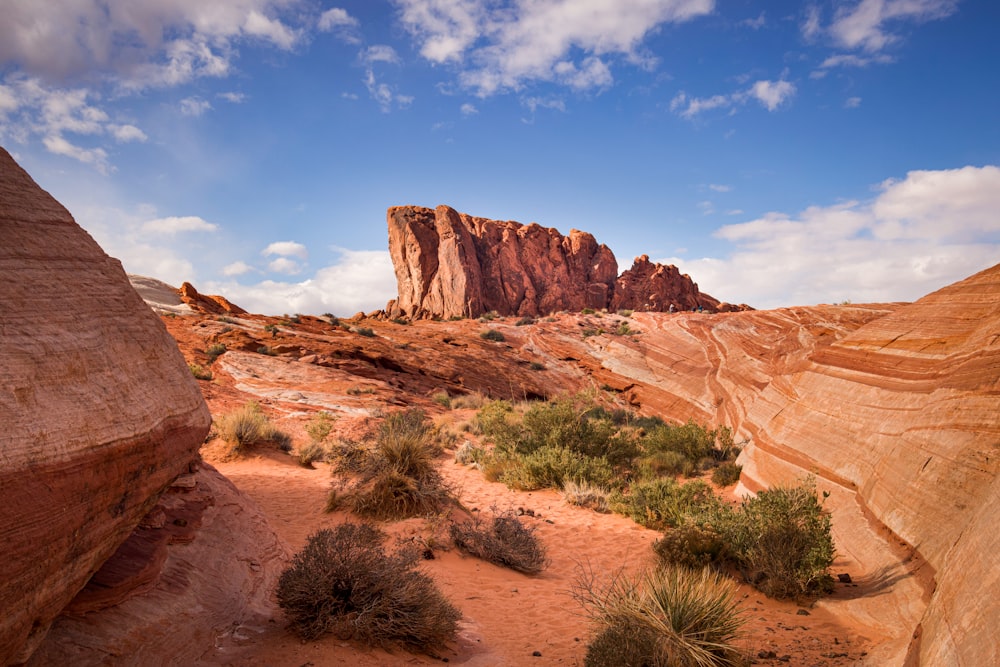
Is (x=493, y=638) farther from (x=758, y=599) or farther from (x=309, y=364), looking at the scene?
(x=309, y=364)

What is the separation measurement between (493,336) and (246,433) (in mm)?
21957

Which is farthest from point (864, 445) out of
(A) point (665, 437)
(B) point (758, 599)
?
(A) point (665, 437)

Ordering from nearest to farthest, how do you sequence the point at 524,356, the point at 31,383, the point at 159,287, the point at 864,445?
1. the point at 31,383
2. the point at 864,445
3. the point at 524,356
4. the point at 159,287

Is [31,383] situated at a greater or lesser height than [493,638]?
greater

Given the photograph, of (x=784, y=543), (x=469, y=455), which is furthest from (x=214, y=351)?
(x=784, y=543)

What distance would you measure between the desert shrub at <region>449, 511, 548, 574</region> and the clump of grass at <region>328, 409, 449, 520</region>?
3.40 feet

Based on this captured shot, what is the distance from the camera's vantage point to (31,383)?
7.72 feet

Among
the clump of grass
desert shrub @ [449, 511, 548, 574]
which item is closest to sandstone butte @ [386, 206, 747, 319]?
the clump of grass

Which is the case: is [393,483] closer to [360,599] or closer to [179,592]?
[360,599]

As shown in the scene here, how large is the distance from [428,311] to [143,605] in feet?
181

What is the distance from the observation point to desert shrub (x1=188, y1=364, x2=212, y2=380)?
55.6 ft

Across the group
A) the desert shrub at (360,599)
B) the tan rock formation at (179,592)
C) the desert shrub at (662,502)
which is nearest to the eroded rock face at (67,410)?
the tan rock formation at (179,592)

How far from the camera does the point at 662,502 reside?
809 centimetres

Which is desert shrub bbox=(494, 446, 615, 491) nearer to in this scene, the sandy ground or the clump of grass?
the sandy ground
